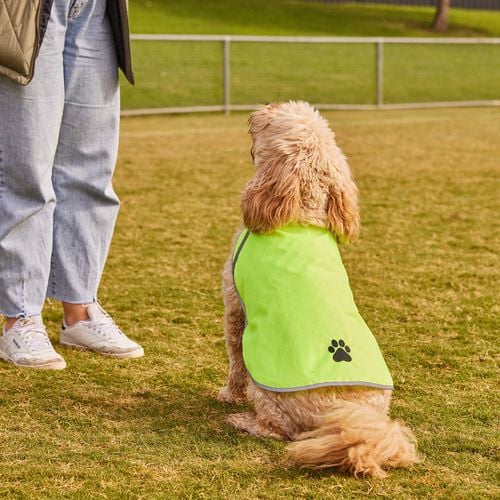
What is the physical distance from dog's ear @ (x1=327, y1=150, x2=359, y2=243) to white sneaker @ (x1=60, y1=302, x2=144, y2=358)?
1.16m

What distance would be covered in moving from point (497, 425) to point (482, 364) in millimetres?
646

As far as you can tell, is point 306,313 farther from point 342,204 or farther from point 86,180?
point 86,180

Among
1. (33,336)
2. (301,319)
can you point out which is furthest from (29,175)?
(301,319)

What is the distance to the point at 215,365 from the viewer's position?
12.4ft

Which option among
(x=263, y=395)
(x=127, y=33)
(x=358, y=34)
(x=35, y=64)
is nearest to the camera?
(x=263, y=395)

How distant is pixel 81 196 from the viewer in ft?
12.7

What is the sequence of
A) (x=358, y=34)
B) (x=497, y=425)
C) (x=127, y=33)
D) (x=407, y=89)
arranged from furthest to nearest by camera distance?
1. (x=358, y=34)
2. (x=407, y=89)
3. (x=127, y=33)
4. (x=497, y=425)

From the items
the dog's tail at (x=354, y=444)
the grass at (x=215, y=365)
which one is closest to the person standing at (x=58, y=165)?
the grass at (x=215, y=365)

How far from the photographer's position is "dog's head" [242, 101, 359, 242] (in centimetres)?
294

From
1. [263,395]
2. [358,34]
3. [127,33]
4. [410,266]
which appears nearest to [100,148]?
[127,33]

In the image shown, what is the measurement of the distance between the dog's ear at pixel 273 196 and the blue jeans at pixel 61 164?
3.19ft

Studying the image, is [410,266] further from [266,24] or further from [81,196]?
[266,24]

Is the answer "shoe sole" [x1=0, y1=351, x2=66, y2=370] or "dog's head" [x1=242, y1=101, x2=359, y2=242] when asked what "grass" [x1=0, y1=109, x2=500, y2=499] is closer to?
"shoe sole" [x1=0, y1=351, x2=66, y2=370]

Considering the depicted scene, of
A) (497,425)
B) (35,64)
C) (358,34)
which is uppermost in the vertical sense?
(358,34)
